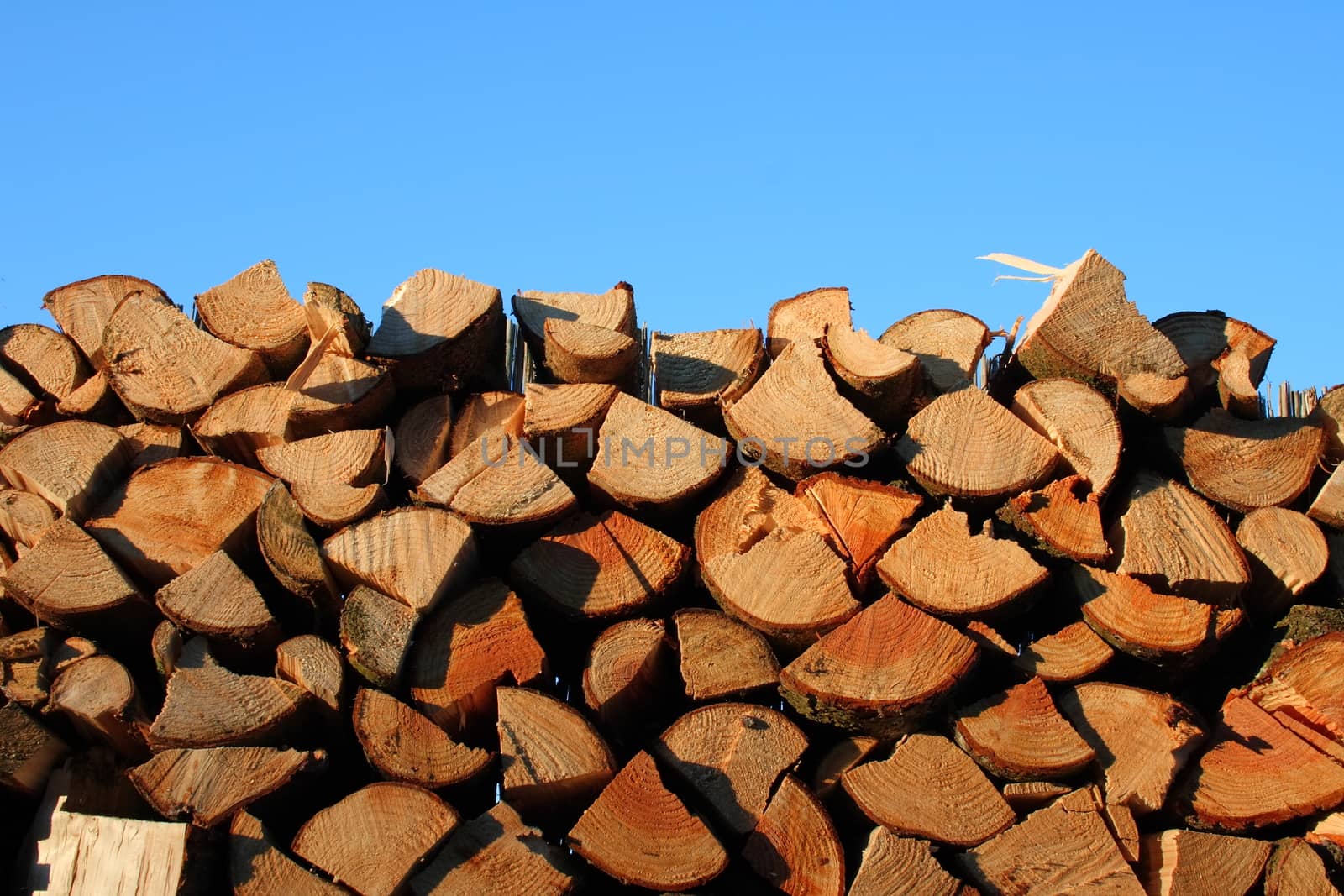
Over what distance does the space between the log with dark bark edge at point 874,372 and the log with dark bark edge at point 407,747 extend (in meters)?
1.44

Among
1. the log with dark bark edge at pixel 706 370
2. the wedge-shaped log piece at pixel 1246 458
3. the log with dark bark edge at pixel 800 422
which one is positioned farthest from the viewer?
the log with dark bark edge at pixel 706 370

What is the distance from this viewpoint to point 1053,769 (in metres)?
3.02

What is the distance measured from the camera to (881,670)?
9.98ft

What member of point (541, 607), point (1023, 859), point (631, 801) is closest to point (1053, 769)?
point (1023, 859)

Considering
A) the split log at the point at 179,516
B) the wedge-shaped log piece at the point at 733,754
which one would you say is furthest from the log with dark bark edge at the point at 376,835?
the split log at the point at 179,516

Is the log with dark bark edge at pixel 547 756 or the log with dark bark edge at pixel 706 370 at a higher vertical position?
the log with dark bark edge at pixel 706 370

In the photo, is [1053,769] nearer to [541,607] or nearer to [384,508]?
[541,607]

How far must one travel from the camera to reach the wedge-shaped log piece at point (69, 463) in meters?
3.47

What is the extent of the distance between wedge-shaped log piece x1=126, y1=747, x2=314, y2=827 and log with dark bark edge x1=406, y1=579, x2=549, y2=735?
350 mm

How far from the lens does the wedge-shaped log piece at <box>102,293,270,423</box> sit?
3.61m

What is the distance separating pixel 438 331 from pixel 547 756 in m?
1.28

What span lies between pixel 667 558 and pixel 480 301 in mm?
973

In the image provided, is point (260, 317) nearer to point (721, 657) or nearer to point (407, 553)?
point (407, 553)

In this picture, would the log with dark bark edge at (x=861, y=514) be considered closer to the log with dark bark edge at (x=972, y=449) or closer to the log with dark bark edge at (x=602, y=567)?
the log with dark bark edge at (x=972, y=449)
